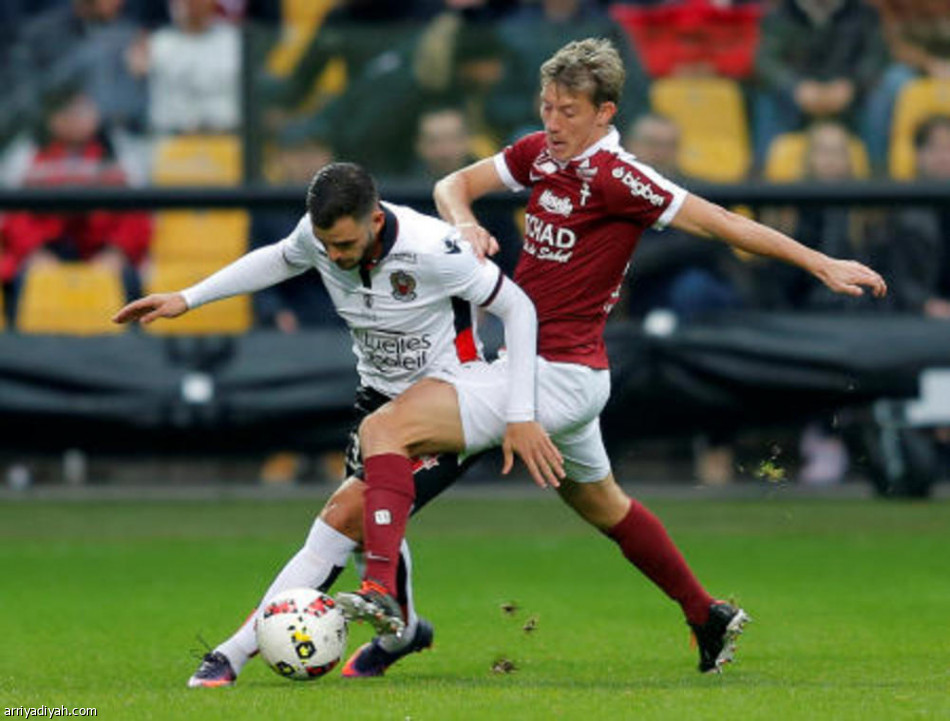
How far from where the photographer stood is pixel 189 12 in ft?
48.7

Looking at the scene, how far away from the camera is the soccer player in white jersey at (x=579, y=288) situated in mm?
7352

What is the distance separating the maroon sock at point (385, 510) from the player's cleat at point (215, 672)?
617 mm

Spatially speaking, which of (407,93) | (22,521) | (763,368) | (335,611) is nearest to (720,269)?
(763,368)

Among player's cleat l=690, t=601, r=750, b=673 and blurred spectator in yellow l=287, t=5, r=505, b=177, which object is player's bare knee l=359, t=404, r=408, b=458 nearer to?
player's cleat l=690, t=601, r=750, b=673

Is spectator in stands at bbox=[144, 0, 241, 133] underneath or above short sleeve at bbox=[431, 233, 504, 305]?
above

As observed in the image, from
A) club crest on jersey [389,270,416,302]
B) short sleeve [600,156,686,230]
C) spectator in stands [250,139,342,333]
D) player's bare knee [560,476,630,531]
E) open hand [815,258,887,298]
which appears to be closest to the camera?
open hand [815,258,887,298]

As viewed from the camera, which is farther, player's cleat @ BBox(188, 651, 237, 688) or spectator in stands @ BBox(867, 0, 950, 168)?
spectator in stands @ BBox(867, 0, 950, 168)

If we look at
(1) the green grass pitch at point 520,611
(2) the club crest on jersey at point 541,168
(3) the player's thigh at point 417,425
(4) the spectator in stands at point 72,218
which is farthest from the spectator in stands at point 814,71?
(3) the player's thigh at point 417,425

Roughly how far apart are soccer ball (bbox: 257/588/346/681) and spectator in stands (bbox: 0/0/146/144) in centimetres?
801

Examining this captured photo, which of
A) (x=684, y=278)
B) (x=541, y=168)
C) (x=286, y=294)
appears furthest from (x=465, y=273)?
(x=286, y=294)

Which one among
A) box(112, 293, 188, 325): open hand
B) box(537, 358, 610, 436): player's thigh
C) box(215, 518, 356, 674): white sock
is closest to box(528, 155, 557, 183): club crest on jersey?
box(537, 358, 610, 436): player's thigh

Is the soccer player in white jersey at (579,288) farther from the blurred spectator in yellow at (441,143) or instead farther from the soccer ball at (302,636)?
the blurred spectator in yellow at (441,143)

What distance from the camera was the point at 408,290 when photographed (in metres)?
7.43

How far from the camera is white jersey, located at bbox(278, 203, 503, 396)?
738cm
